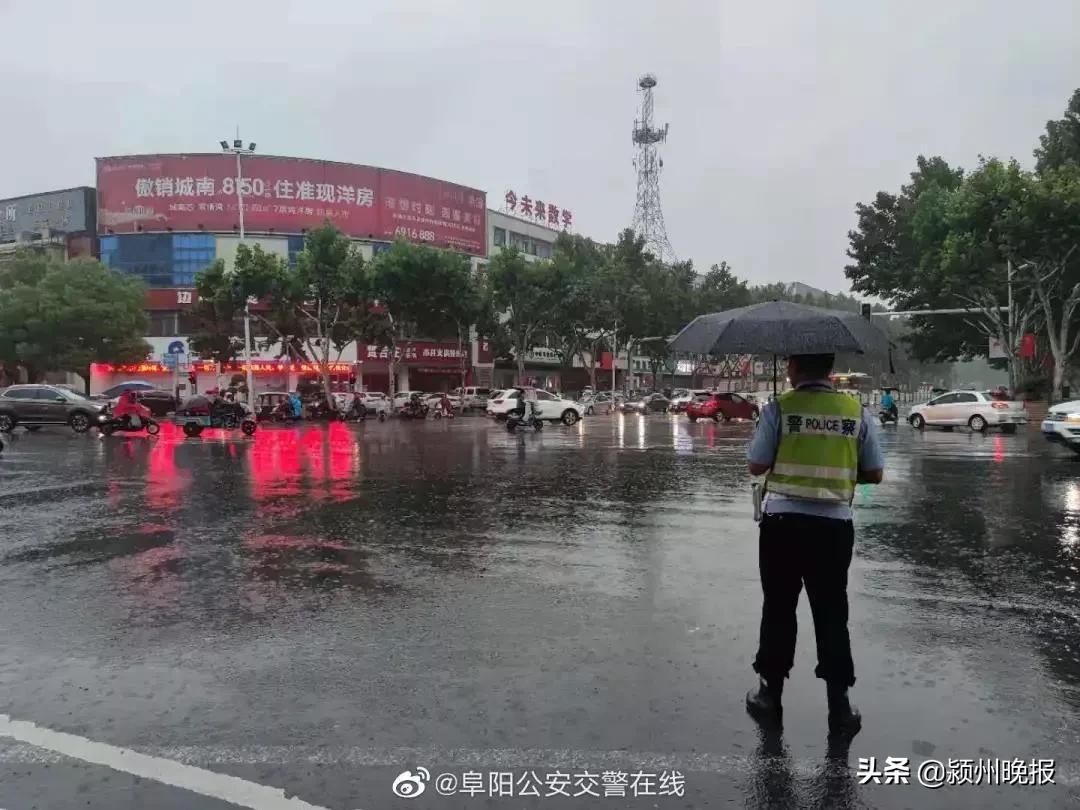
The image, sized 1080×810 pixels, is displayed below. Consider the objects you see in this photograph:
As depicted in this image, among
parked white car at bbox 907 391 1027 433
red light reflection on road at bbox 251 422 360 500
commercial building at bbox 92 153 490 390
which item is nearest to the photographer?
red light reflection on road at bbox 251 422 360 500

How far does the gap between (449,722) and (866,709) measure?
1.97 metres

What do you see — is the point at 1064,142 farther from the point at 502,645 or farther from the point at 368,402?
the point at 502,645

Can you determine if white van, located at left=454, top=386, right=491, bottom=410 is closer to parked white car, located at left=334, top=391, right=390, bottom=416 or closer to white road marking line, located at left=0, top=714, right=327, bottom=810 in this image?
parked white car, located at left=334, top=391, right=390, bottom=416

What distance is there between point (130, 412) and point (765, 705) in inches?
935

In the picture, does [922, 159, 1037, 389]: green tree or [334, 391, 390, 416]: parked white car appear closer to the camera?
[922, 159, 1037, 389]: green tree

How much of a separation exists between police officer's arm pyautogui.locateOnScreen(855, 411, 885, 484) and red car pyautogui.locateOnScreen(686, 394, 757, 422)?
3144 centimetres

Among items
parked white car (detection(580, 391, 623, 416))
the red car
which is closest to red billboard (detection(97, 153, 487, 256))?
parked white car (detection(580, 391, 623, 416))

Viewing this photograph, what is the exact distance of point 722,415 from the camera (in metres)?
34.9

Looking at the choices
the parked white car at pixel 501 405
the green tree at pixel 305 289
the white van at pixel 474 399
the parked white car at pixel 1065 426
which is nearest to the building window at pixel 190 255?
the green tree at pixel 305 289

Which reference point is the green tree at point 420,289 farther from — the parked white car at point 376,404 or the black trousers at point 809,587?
the black trousers at point 809,587

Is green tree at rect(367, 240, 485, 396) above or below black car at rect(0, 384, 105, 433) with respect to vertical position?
above

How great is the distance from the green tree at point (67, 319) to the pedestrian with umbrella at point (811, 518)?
4129cm

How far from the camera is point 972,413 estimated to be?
27.0 m

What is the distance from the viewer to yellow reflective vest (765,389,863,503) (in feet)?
11.8
